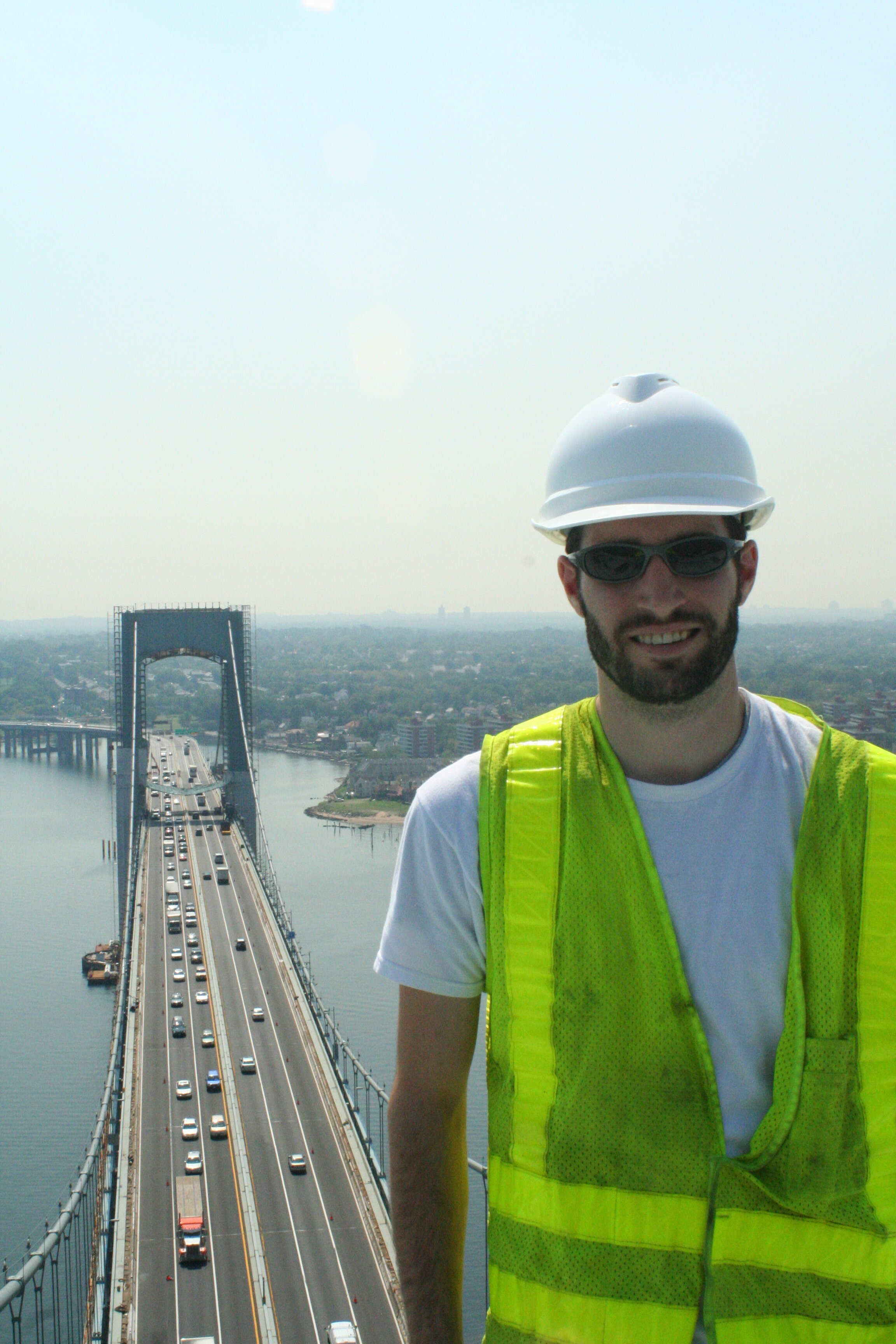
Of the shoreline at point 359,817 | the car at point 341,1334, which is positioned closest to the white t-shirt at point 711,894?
the car at point 341,1334

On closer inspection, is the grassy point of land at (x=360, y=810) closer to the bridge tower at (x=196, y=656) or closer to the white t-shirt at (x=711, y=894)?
the bridge tower at (x=196, y=656)

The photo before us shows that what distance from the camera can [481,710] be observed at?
2673cm

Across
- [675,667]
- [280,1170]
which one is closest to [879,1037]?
[675,667]

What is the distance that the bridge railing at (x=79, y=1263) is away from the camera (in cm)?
488

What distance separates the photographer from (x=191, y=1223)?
498 centimetres

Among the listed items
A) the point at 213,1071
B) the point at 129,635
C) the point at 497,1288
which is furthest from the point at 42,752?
the point at 497,1288

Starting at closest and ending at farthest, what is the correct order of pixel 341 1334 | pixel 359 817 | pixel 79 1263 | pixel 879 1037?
pixel 879 1037 < pixel 341 1334 < pixel 79 1263 < pixel 359 817

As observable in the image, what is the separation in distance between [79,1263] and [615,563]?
24.2 feet

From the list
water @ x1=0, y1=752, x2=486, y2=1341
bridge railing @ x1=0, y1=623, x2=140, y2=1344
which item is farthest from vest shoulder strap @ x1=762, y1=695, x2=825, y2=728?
bridge railing @ x1=0, y1=623, x2=140, y2=1344

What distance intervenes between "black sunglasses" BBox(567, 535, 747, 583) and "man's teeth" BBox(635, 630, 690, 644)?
0.03m

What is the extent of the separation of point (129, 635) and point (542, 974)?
1442cm

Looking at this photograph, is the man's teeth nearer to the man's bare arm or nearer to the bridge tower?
the man's bare arm

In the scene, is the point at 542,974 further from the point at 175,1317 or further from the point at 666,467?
the point at 175,1317

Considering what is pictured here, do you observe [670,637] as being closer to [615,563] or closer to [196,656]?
[615,563]
